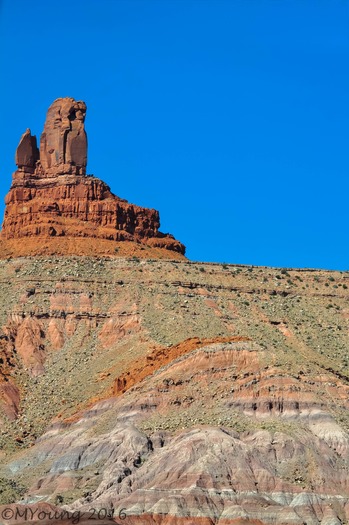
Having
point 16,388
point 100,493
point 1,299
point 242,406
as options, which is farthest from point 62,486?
point 1,299

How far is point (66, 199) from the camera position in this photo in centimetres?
16950

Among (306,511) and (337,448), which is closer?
(306,511)

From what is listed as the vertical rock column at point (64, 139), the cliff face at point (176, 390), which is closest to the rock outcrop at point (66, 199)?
the vertical rock column at point (64, 139)

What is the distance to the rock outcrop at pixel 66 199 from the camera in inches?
6599

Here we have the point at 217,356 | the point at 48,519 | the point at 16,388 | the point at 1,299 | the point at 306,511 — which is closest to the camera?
the point at 48,519

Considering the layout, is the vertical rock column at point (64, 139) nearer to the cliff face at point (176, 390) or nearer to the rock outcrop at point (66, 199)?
the rock outcrop at point (66, 199)

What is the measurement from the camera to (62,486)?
394ft

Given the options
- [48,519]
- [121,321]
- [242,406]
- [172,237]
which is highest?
[172,237]

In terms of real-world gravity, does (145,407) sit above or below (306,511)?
above

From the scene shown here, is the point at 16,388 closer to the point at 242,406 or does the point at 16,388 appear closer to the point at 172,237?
the point at 242,406

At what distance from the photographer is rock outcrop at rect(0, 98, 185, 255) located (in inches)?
6599

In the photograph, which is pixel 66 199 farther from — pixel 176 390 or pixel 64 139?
pixel 176 390

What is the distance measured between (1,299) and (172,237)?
88.6ft

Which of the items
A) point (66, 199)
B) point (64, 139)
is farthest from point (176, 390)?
point (64, 139)
